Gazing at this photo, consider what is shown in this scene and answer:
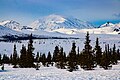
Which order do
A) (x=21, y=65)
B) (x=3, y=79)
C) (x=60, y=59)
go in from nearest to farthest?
(x=3, y=79) < (x=60, y=59) < (x=21, y=65)

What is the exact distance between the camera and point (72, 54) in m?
49.8

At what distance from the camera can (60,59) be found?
59.3m

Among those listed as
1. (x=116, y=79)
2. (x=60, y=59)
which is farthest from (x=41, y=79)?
(x=60, y=59)

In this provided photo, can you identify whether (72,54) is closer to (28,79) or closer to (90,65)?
(90,65)

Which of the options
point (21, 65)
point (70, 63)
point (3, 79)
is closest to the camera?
point (3, 79)

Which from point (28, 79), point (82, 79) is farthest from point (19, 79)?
point (82, 79)

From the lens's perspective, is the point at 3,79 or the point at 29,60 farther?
the point at 29,60

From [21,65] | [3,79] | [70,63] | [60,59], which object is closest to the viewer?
[3,79]

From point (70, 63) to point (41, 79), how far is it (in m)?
23.7

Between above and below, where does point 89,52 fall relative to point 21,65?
above

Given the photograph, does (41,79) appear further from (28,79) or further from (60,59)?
(60,59)

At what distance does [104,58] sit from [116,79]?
2648cm

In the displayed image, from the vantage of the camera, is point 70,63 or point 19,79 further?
point 70,63

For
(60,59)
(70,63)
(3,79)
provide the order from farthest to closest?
(60,59)
(70,63)
(3,79)
